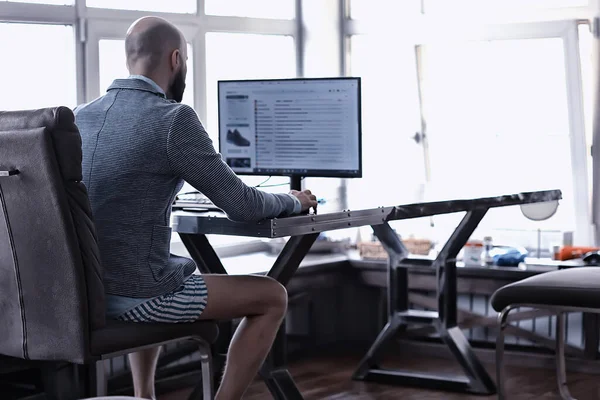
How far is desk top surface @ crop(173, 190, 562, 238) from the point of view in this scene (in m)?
2.77

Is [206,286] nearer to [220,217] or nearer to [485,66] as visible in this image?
[220,217]

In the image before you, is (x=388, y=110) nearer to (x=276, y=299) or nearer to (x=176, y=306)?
(x=276, y=299)

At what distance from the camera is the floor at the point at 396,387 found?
150 inches

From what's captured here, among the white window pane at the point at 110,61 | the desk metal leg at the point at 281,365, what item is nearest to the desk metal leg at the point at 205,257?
the desk metal leg at the point at 281,365

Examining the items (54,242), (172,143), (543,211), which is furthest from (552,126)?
(54,242)

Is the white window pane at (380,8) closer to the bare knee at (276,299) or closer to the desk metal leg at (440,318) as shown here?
the desk metal leg at (440,318)

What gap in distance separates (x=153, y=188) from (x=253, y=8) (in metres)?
2.29

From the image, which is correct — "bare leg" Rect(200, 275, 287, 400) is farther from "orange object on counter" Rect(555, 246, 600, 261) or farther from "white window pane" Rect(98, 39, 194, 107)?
"orange object on counter" Rect(555, 246, 600, 261)

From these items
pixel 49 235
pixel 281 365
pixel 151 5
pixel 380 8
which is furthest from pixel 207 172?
pixel 380 8

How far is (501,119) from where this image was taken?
4.58 meters

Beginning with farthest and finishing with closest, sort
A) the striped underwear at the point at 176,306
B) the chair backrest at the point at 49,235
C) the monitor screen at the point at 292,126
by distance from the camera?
the monitor screen at the point at 292,126 < the striped underwear at the point at 176,306 < the chair backrest at the point at 49,235

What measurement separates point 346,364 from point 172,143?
6.87 feet

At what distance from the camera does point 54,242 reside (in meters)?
2.34

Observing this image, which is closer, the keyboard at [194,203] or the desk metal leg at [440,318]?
the keyboard at [194,203]
